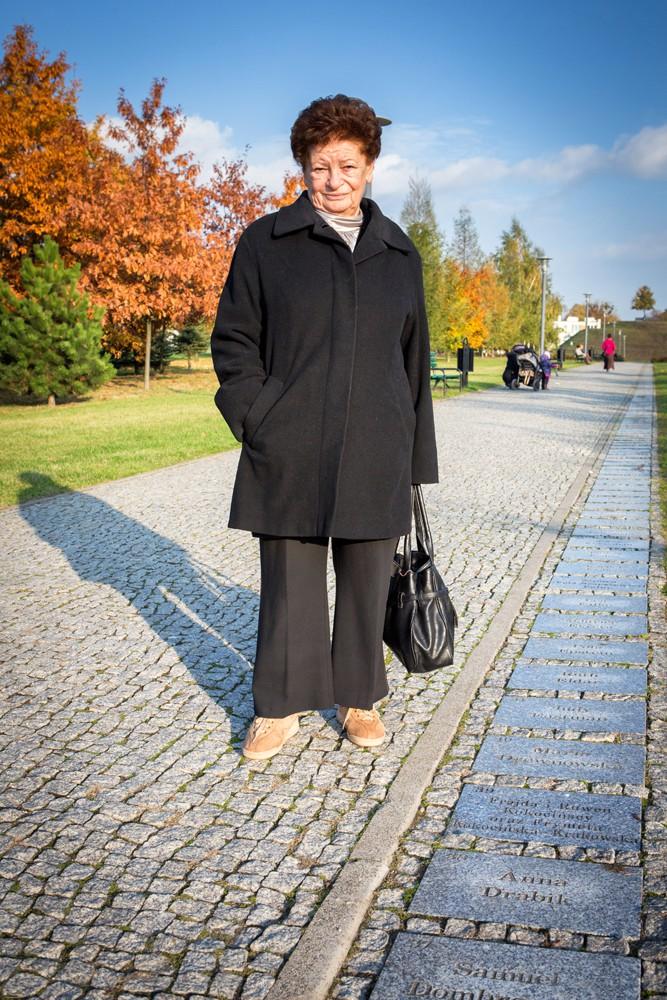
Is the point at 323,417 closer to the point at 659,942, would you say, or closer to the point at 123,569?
the point at 659,942

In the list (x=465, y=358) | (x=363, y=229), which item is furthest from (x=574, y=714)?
(x=465, y=358)

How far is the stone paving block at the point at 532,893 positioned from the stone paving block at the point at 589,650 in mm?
1974

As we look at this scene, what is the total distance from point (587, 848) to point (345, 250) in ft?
6.74

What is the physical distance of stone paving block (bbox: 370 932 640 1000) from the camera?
2.20 metres

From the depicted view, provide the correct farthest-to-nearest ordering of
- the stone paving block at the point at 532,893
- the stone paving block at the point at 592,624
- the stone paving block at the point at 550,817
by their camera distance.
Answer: the stone paving block at the point at 592,624 < the stone paving block at the point at 550,817 < the stone paving block at the point at 532,893

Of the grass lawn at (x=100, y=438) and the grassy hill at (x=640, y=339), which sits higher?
the grassy hill at (x=640, y=339)

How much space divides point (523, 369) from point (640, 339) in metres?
89.9

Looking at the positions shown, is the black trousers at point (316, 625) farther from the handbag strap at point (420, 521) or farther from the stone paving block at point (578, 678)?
the stone paving block at point (578, 678)

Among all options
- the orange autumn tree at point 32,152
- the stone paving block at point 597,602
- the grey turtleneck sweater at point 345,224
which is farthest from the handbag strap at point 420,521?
the orange autumn tree at point 32,152

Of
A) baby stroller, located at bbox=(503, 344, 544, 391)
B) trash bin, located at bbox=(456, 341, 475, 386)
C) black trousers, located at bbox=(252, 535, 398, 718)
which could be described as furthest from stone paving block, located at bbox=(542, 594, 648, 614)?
baby stroller, located at bbox=(503, 344, 544, 391)

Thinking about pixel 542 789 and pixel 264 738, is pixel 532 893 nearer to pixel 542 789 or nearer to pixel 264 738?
pixel 542 789

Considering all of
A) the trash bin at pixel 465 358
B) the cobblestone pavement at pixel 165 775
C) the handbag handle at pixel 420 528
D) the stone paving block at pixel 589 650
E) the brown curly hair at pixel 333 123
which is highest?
the brown curly hair at pixel 333 123

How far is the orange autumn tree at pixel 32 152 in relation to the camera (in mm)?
22219

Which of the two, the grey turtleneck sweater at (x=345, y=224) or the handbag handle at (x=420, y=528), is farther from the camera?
the handbag handle at (x=420, y=528)
